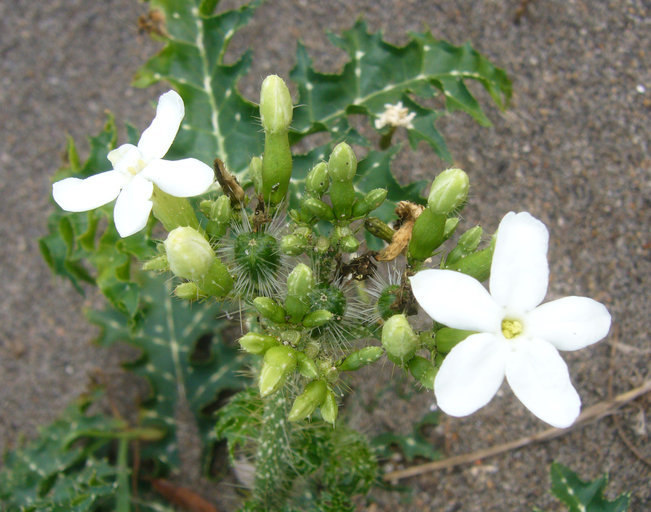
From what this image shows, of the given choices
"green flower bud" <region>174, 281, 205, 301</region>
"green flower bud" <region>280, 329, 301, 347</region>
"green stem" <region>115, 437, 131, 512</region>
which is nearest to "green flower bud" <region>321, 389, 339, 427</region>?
"green flower bud" <region>280, 329, 301, 347</region>

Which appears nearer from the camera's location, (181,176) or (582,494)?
(181,176)

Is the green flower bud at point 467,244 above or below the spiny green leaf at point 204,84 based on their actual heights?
below

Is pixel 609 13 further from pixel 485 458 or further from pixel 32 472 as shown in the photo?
pixel 32 472

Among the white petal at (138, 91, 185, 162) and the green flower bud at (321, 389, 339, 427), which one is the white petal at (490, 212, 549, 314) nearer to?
the green flower bud at (321, 389, 339, 427)

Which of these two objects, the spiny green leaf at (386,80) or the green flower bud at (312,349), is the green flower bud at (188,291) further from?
the spiny green leaf at (386,80)

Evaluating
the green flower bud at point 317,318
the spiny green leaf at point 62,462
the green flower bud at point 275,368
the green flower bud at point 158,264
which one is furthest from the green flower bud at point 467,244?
the spiny green leaf at point 62,462

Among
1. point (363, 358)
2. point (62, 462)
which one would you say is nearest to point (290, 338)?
point (363, 358)

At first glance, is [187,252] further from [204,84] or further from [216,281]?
[204,84]
